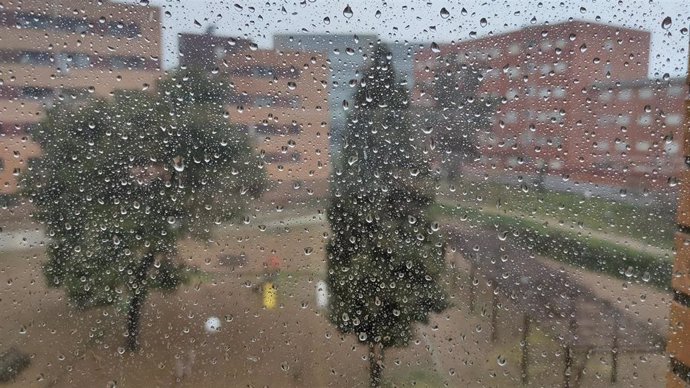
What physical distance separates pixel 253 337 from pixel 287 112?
2.11ft

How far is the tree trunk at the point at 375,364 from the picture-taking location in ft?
4.34

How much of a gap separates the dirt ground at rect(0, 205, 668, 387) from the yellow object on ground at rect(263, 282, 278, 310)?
20 mm

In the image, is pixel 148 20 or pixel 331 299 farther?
pixel 331 299

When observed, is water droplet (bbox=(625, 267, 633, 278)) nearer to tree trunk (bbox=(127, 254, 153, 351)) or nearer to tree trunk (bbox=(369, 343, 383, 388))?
tree trunk (bbox=(369, 343, 383, 388))

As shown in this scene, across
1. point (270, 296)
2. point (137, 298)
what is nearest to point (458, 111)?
point (270, 296)

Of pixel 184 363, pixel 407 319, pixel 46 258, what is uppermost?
pixel 46 258

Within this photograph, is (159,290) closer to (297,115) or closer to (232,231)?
(232,231)

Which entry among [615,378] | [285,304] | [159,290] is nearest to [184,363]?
[159,290]

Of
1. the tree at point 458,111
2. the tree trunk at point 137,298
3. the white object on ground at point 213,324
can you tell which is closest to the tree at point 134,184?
the tree trunk at point 137,298

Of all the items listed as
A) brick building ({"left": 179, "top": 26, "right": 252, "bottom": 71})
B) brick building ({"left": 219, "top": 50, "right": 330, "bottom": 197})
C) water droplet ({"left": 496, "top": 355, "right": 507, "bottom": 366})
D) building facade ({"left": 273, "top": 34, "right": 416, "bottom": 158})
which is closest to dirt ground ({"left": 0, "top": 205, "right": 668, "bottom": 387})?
water droplet ({"left": 496, "top": 355, "right": 507, "bottom": 366})

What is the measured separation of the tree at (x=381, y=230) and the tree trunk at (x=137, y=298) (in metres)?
0.51

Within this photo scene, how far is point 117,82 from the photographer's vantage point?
1236 mm

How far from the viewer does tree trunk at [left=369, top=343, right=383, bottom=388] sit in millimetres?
1324

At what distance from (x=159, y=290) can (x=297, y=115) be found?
2.03 feet
